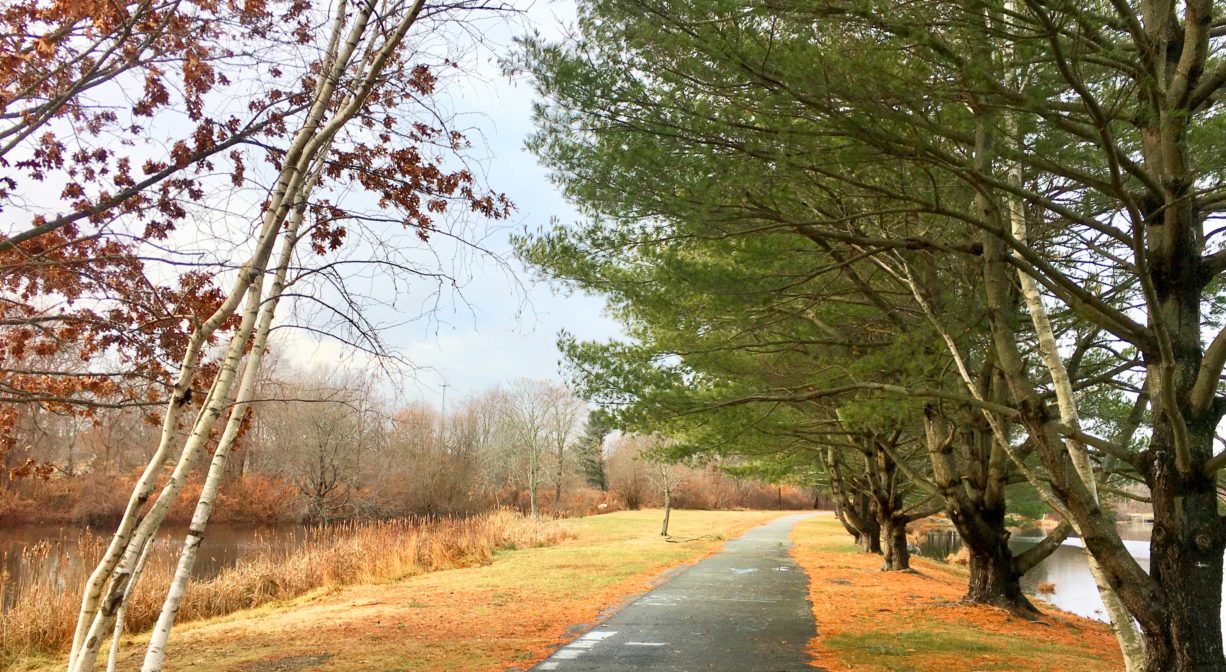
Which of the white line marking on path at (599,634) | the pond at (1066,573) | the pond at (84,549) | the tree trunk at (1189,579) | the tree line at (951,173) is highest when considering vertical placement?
the tree line at (951,173)

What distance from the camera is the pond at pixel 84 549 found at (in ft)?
37.0

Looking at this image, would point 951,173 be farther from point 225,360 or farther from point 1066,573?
point 1066,573

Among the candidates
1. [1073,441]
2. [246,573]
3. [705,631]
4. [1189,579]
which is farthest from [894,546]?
[246,573]

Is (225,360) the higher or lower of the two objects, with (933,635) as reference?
higher

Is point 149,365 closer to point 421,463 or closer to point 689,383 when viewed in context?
point 689,383

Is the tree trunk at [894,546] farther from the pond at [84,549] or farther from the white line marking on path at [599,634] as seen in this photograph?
the pond at [84,549]

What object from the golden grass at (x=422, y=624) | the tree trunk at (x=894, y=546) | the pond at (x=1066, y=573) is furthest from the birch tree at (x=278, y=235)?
the tree trunk at (x=894, y=546)

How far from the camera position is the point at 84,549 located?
11117 millimetres

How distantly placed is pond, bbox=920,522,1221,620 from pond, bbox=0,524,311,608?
15.1 metres

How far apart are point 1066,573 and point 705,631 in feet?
79.7

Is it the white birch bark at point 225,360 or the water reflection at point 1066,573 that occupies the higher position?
the white birch bark at point 225,360

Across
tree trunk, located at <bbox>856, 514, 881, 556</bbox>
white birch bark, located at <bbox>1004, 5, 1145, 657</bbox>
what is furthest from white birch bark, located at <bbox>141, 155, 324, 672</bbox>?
tree trunk, located at <bbox>856, 514, 881, 556</bbox>

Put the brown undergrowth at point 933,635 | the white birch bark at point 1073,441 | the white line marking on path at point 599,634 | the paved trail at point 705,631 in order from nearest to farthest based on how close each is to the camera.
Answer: the white birch bark at point 1073,441 → the paved trail at point 705,631 → the brown undergrowth at point 933,635 → the white line marking on path at point 599,634

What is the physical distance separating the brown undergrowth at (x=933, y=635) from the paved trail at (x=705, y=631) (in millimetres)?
383
